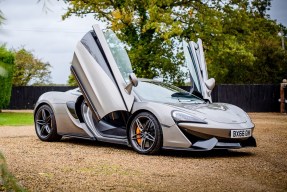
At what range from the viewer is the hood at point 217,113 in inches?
283

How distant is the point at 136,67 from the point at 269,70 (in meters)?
13.4

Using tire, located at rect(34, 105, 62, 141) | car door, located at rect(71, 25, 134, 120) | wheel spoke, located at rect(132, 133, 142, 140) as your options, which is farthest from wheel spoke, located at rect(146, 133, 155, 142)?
tire, located at rect(34, 105, 62, 141)

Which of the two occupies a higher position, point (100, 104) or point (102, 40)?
point (102, 40)

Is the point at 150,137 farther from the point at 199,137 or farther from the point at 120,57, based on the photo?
the point at 120,57

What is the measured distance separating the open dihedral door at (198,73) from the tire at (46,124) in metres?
2.59

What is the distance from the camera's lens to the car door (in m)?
7.58

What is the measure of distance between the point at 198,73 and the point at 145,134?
2048 mm

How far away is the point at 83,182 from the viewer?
5125mm

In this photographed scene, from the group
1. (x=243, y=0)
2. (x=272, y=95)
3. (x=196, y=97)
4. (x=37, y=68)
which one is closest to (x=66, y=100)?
(x=196, y=97)

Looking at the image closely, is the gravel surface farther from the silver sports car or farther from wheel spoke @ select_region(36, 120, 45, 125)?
wheel spoke @ select_region(36, 120, 45, 125)

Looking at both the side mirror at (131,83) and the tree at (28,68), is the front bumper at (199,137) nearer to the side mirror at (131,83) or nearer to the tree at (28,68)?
the side mirror at (131,83)

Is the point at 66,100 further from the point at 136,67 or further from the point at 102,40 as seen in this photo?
the point at 136,67

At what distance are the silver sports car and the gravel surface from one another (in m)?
0.26

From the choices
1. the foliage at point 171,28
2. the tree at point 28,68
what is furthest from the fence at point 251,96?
the tree at point 28,68
